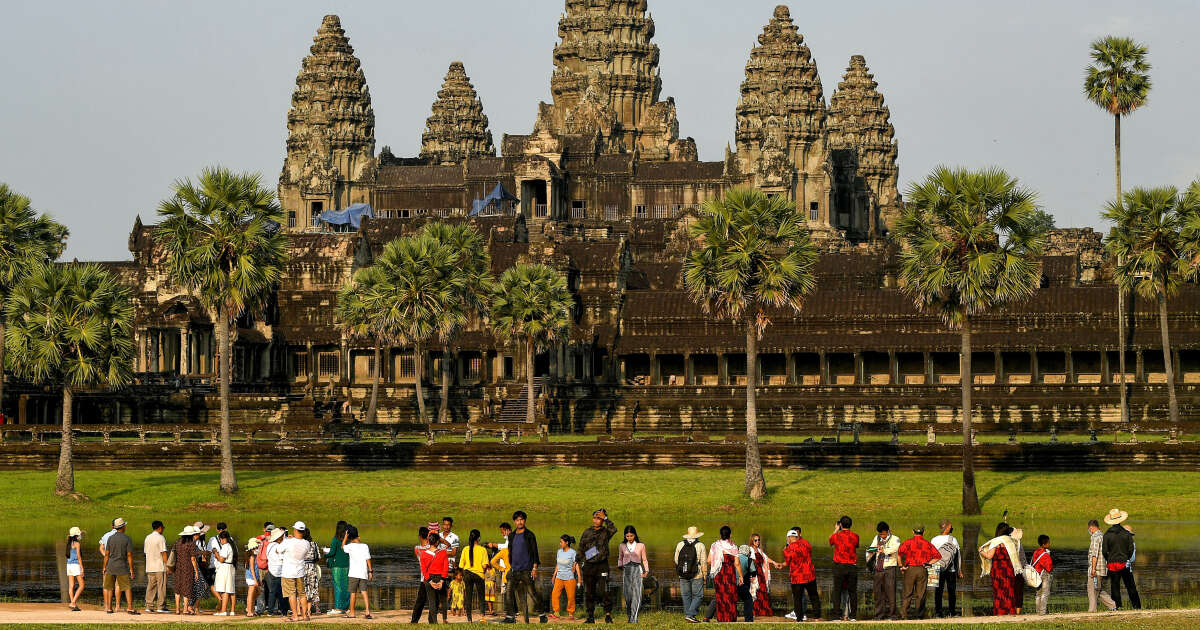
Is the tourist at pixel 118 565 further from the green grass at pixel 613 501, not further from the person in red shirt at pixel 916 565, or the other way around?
the green grass at pixel 613 501

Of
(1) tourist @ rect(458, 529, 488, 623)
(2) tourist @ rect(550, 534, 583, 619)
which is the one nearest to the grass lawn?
(2) tourist @ rect(550, 534, 583, 619)

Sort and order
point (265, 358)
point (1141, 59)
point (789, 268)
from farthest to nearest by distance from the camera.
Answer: point (265, 358)
point (1141, 59)
point (789, 268)

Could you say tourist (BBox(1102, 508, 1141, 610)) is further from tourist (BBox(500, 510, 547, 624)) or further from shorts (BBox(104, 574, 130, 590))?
shorts (BBox(104, 574, 130, 590))

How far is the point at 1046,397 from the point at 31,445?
45758 millimetres

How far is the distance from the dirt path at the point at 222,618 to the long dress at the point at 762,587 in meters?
0.27

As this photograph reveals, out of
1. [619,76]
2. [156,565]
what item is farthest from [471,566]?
[619,76]

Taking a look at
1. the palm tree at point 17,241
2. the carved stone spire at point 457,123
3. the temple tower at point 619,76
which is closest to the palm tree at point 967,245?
the palm tree at point 17,241

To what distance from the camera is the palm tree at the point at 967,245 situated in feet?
187

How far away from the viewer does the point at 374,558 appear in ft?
156

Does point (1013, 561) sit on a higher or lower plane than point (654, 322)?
lower

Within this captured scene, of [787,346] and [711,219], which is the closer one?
[711,219]

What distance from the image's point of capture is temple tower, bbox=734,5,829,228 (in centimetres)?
13875

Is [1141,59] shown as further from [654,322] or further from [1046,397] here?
[654,322]

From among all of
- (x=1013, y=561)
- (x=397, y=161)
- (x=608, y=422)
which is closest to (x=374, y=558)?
(x=1013, y=561)
